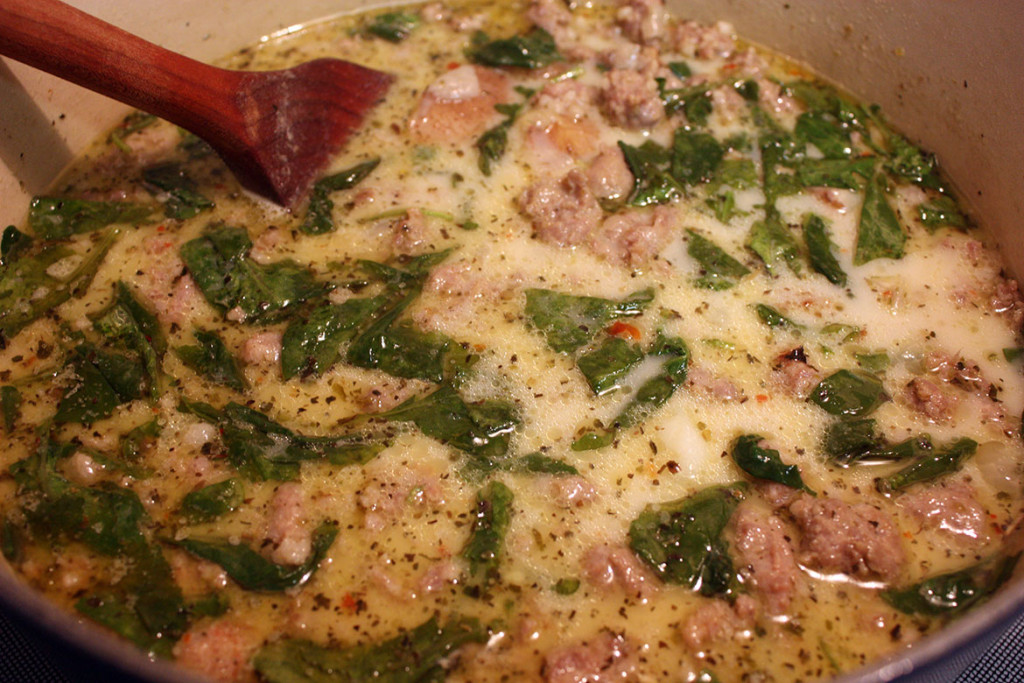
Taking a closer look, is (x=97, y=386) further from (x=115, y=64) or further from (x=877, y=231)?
(x=877, y=231)

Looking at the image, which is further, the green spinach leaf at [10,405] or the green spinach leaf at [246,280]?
the green spinach leaf at [246,280]

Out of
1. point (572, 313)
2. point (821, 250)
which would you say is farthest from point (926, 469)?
point (572, 313)

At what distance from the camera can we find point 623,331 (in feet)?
12.2

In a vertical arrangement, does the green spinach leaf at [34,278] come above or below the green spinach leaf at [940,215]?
above

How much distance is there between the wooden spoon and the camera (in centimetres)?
352

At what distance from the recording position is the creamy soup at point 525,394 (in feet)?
9.64

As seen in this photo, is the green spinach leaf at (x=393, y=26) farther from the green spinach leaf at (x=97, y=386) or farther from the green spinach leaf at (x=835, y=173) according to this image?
the green spinach leaf at (x=97, y=386)

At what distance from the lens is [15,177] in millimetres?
4070

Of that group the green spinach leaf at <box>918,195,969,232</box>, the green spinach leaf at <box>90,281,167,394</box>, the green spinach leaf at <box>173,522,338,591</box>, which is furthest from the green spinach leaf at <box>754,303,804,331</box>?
the green spinach leaf at <box>90,281,167,394</box>

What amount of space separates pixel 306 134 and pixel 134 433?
1931 millimetres

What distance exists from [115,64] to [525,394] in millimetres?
2436

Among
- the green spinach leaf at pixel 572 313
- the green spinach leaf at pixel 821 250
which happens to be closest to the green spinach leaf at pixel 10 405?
the green spinach leaf at pixel 572 313

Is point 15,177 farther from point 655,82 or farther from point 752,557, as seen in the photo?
point 752,557

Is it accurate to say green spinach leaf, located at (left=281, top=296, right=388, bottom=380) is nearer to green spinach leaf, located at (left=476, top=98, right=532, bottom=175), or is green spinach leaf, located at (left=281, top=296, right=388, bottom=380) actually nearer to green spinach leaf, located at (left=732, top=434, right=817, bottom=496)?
green spinach leaf, located at (left=476, top=98, right=532, bottom=175)
